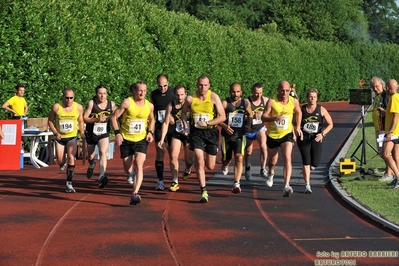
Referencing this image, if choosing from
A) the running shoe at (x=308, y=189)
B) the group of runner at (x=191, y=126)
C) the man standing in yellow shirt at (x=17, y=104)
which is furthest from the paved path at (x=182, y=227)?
the man standing in yellow shirt at (x=17, y=104)

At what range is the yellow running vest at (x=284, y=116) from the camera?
1505cm

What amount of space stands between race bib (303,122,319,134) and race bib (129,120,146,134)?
286cm

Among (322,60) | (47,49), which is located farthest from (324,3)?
(47,49)

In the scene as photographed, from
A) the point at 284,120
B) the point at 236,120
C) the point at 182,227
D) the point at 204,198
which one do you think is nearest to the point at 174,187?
the point at 204,198

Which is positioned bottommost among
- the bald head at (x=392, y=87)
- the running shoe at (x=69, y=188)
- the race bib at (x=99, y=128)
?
the running shoe at (x=69, y=188)

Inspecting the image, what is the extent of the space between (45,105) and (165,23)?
11.5 m

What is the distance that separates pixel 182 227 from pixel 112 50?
17.0 meters

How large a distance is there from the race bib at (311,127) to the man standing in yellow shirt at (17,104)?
8.36m

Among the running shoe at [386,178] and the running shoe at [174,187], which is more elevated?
the running shoe at [386,178]

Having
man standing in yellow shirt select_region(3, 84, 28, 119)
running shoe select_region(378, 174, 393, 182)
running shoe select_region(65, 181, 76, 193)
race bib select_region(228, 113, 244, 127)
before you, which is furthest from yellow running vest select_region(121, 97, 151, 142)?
man standing in yellow shirt select_region(3, 84, 28, 119)

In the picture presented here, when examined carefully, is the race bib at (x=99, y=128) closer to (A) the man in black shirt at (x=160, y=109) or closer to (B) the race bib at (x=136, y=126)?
(A) the man in black shirt at (x=160, y=109)

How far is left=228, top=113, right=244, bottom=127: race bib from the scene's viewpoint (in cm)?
1531

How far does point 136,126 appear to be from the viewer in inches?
570

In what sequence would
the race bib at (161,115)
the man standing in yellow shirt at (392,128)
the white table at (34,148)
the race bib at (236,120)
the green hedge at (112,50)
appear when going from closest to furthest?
the race bib at (236,120) → the man standing in yellow shirt at (392,128) → the race bib at (161,115) → the white table at (34,148) → the green hedge at (112,50)
